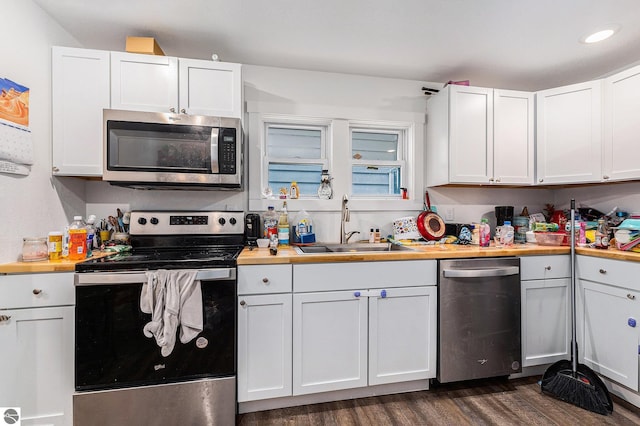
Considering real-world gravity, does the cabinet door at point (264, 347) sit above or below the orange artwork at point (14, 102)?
below

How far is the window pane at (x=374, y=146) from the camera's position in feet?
8.56

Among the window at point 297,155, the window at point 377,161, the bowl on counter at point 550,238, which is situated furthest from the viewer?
the window at point 377,161

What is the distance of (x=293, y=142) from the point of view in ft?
8.25

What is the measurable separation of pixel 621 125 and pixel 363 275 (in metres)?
2.17

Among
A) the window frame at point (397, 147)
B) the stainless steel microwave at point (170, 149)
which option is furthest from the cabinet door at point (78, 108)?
the window frame at point (397, 147)

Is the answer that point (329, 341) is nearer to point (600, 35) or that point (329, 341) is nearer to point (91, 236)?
point (91, 236)

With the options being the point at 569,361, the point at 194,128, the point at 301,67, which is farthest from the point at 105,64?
the point at 569,361

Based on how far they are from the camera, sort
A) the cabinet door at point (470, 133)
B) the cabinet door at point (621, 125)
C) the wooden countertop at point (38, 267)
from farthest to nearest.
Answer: the cabinet door at point (470, 133), the cabinet door at point (621, 125), the wooden countertop at point (38, 267)

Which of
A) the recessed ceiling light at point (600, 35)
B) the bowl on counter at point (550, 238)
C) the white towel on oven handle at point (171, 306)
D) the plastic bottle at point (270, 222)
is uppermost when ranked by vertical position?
the recessed ceiling light at point (600, 35)

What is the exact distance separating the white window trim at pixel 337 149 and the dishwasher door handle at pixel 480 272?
83cm

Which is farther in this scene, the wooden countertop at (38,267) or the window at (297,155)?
the window at (297,155)

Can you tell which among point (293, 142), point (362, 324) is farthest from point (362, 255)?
point (293, 142)

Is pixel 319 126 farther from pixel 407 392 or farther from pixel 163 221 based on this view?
pixel 407 392

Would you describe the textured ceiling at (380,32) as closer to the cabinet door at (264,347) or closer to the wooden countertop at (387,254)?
the wooden countertop at (387,254)
